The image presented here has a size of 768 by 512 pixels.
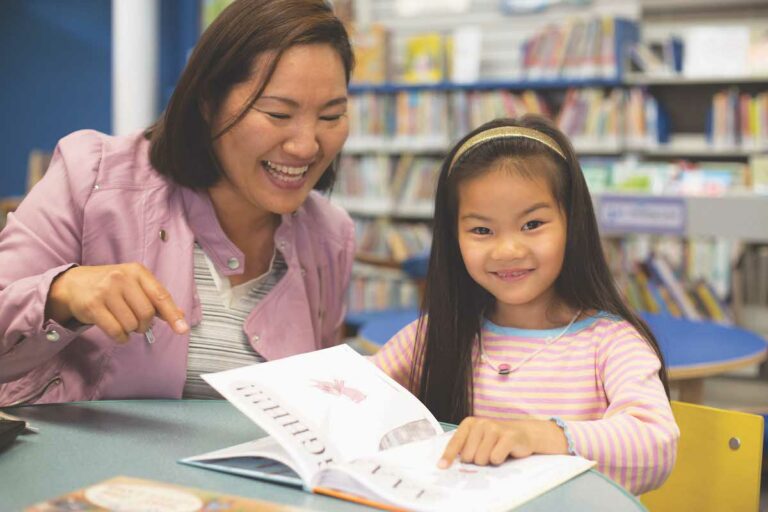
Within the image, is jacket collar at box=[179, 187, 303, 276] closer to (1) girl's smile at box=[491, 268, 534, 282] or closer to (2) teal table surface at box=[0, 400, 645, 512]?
(2) teal table surface at box=[0, 400, 645, 512]

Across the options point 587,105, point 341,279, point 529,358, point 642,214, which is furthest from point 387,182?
point 529,358

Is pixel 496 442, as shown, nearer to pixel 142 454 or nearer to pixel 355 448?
pixel 355 448

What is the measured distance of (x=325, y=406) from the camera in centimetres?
112

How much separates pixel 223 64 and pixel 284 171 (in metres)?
0.21

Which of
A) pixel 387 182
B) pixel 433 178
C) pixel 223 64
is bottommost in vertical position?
pixel 387 182

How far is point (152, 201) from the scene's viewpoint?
162cm

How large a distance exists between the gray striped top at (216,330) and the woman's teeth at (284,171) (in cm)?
22

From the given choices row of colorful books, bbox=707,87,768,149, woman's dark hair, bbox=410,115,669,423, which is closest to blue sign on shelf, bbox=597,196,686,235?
woman's dark hair, bbox=410,115,669,423

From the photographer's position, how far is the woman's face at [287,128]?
1.52 metres

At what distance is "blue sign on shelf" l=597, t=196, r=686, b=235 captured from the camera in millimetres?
2707

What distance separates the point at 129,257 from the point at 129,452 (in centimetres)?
54

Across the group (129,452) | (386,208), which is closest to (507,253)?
(129,452)

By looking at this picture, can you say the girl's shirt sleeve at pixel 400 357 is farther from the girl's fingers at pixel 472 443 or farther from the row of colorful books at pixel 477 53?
the row of colorful books at pixel 477 53

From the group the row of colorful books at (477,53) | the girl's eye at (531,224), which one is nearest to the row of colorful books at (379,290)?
the row of colorful books at (477,53)
